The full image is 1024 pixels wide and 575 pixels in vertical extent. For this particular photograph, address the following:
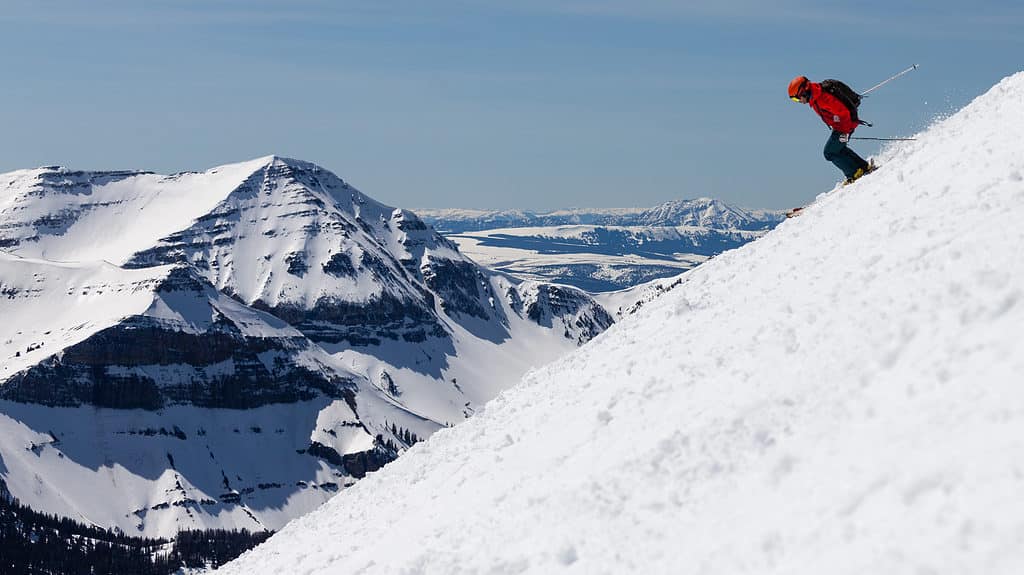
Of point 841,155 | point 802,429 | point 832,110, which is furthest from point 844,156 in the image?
point 802,429

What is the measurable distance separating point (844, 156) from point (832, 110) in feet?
6.47

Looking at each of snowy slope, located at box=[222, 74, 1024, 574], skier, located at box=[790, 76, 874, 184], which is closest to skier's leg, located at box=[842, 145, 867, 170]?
skier, located at box=[790, 76, 874, 184]

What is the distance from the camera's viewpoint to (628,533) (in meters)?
16.4

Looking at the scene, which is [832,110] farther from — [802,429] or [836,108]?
[802,429]

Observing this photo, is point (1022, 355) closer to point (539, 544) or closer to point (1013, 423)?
point (1013, 423)

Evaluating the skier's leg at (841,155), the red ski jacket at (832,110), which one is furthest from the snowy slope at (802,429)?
the skier's leg at (841,155)

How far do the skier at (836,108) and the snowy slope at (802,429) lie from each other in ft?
16.9

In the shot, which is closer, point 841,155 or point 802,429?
point 802,429

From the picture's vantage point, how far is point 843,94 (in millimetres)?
33750

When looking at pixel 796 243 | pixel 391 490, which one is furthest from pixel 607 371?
pixel 391 490

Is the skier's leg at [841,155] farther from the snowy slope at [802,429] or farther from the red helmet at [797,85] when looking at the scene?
the snowy slope at [802,429]

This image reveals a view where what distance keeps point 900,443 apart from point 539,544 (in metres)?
6.71

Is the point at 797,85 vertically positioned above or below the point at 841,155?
above

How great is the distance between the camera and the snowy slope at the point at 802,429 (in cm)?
1297
